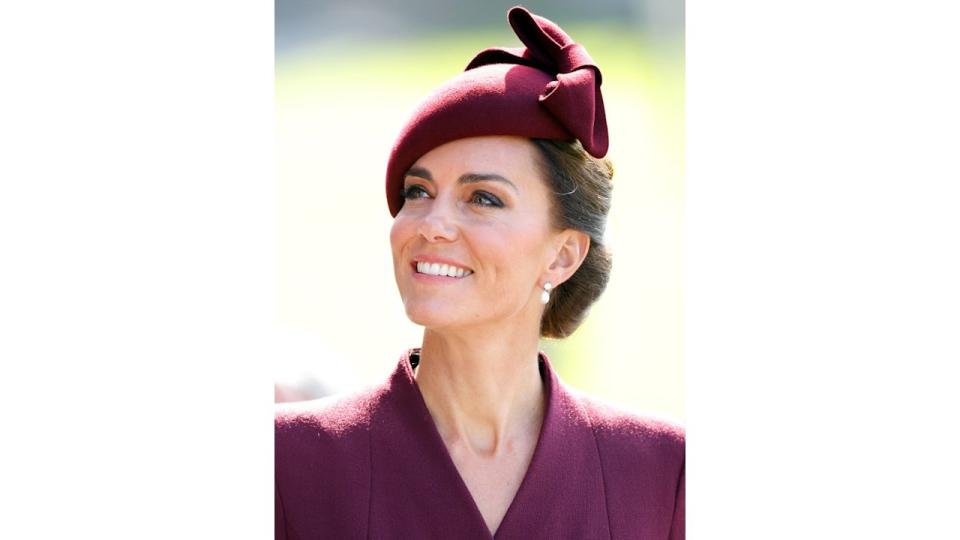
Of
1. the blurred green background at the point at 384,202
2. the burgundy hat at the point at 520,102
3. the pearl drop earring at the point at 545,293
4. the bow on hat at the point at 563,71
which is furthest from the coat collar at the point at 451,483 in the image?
the blurred green background at the point at 384,202

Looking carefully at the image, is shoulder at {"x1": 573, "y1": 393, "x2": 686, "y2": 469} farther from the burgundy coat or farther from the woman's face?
the woman's face

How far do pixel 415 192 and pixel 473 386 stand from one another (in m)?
0.43

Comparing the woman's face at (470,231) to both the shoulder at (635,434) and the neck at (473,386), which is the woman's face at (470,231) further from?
the shoulder at (635,434)

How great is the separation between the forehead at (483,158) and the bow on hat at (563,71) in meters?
0.11

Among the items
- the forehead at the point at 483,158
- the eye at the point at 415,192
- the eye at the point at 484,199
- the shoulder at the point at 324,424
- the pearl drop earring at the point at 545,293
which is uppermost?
the forehead at the point at 483,158

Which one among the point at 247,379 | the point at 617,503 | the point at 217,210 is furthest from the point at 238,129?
the point at 617,503

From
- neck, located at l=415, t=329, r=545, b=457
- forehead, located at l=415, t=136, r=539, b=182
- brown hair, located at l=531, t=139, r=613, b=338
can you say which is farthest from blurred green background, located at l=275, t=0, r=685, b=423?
forehead, located at l=415, t=136, r=539, b=182

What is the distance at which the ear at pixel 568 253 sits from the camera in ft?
8.11

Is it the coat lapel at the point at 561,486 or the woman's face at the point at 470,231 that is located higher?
the woman's face at the point at 470,231

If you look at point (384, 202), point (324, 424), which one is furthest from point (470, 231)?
point (384, 202)

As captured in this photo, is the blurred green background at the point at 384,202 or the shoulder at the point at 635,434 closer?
the shoulder at the point at 635,434

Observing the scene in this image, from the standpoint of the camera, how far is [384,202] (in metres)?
4.81

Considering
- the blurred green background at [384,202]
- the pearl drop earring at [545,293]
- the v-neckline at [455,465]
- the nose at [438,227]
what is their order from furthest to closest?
the blurred green background at [384,202] → the pearl drop earring at [545,293] → the v-neckline at [455,465] → the nose at [438,227]

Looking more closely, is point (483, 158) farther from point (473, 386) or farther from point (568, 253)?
point (473, 386)
